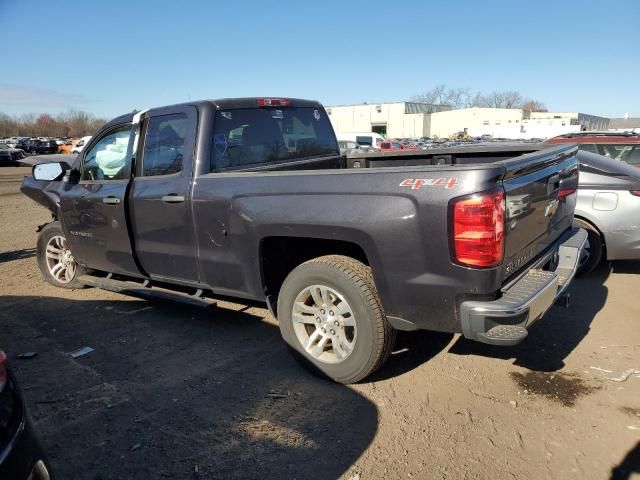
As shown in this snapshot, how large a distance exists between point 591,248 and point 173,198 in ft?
15.1

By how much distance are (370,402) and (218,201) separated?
71.6 inches

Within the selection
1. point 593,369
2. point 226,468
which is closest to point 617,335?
point 593,369

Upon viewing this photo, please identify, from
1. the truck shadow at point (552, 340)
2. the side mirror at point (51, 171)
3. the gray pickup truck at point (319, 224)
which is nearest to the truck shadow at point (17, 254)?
the gray pickup truck at point (319, 224)

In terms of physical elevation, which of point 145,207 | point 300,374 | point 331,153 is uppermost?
point 331,153

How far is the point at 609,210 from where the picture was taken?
535 centimetres

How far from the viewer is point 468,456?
2633mm

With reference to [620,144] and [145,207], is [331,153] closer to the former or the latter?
[145,207]

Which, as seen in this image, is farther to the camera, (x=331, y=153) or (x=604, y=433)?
(x=331, y=153)

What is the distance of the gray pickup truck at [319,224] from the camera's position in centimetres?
273

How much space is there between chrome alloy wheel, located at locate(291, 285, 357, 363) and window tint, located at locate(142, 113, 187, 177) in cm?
158

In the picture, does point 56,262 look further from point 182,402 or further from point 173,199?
point 182,402

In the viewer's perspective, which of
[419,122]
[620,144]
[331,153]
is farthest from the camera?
[419,122]

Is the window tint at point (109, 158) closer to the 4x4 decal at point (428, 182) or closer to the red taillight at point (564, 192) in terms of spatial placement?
the 4x4 decal at point (428, 182)

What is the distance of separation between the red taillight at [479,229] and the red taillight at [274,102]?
8.01ft
